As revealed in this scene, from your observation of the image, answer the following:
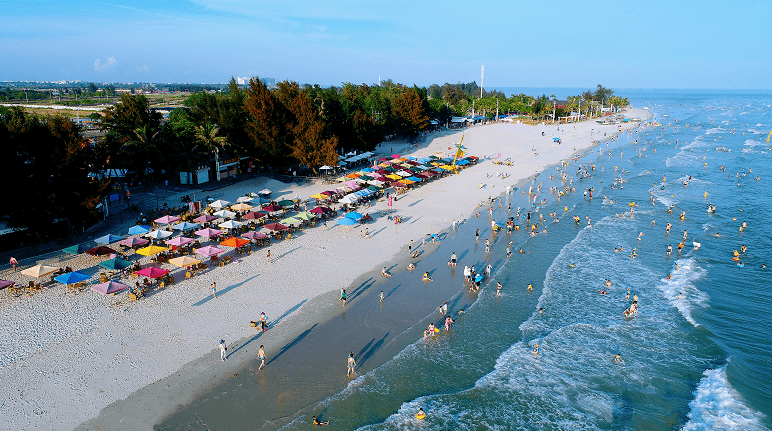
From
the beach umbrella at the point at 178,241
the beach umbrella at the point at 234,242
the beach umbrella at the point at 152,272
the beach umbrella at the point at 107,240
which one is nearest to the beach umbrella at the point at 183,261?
the beach umbrella at the point at 152,272

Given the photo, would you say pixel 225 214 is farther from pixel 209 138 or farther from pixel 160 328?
pixel 160 328

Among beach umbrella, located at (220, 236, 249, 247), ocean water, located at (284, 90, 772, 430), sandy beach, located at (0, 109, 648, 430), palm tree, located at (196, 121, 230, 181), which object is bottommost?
ocean water, located at (284, 90, 772, 430)

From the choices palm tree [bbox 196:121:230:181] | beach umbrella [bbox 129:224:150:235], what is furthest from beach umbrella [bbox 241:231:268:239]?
palm tree [bbox 196:121:230:181]

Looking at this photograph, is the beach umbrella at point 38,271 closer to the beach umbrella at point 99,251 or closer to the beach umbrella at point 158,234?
the beach umbrella at point 99,251

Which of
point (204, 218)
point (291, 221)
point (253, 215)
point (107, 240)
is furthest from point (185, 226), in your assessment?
point (291, 221)

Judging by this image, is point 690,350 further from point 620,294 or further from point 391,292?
point 391,292

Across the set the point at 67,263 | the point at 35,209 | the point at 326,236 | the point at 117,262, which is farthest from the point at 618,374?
the point at 35,209

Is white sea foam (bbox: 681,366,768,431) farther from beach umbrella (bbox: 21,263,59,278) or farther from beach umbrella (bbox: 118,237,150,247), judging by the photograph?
beach umbrella (bbox: 21,263,59,278)
